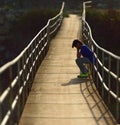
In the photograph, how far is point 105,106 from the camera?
1251 centimetres

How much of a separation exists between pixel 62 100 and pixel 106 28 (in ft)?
82.6

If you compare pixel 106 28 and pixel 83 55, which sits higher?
pixel 83 55

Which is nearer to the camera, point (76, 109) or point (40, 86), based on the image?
point (76, 109)

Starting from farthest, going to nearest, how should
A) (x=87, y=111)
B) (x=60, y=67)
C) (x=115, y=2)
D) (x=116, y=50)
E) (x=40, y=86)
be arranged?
(x=115, y=2), (x=116, y=50), (x=60, y=67), (x=40, y=86), (x=87, y=111)

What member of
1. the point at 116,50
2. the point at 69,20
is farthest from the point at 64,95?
the point at 69,20

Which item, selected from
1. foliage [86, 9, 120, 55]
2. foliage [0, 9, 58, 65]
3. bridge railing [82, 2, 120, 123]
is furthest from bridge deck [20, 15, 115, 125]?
foliage [0, 9, 58, 65]

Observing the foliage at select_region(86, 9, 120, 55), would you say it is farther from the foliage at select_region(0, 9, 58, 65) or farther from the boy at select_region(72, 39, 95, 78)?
the boy at select_region(72, 39, 95, 78)

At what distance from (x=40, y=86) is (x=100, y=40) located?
864 inches

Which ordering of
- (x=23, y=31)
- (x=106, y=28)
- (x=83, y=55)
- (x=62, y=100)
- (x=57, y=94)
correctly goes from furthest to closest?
(x=23, y=31), (x=106, y=28), (x=83, y=55), (x=57, y=94), (x=62, y=100)

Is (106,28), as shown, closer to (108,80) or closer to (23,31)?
(23,31)

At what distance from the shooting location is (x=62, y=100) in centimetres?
1322

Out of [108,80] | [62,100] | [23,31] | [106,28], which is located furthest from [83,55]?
[23,31]

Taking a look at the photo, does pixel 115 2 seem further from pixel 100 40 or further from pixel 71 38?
pixel 71 38

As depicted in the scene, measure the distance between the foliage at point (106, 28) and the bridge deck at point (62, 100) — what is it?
1618 centimetres
